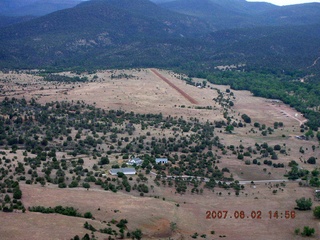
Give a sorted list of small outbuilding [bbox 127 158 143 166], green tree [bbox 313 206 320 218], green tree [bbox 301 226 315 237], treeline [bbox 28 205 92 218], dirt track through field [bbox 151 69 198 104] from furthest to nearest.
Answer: dirt track through field [bbox 151 69 198 104] < small outbuilding [bbox 127 158 143 166] < green tree [bbox 313 206 320 218] < green tree [bbox 301 226 315 237] < treeline [bbox 28 205 92 218]

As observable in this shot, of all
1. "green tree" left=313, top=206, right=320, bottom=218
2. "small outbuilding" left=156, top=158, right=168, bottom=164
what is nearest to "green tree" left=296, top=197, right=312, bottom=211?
"green tree" left=313, top=206, right=320, bottom=218

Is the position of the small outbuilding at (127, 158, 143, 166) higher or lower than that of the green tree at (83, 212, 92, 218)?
higher

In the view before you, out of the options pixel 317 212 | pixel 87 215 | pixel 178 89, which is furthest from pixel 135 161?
pixel 178 89

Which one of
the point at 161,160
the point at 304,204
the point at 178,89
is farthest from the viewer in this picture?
the point at 178,89

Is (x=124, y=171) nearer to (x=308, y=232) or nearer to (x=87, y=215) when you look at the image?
(x=87, y=215)

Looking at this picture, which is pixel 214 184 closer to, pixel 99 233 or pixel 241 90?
pixel 99 233

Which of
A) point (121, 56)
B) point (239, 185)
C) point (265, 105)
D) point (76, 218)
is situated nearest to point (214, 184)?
point (239, 185)

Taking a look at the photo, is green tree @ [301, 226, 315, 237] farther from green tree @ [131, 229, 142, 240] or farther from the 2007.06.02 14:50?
green tree @ [131, 229, 142, 240]

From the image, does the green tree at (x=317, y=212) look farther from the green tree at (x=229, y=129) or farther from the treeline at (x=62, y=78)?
the treeline at (x=62, y=78)
